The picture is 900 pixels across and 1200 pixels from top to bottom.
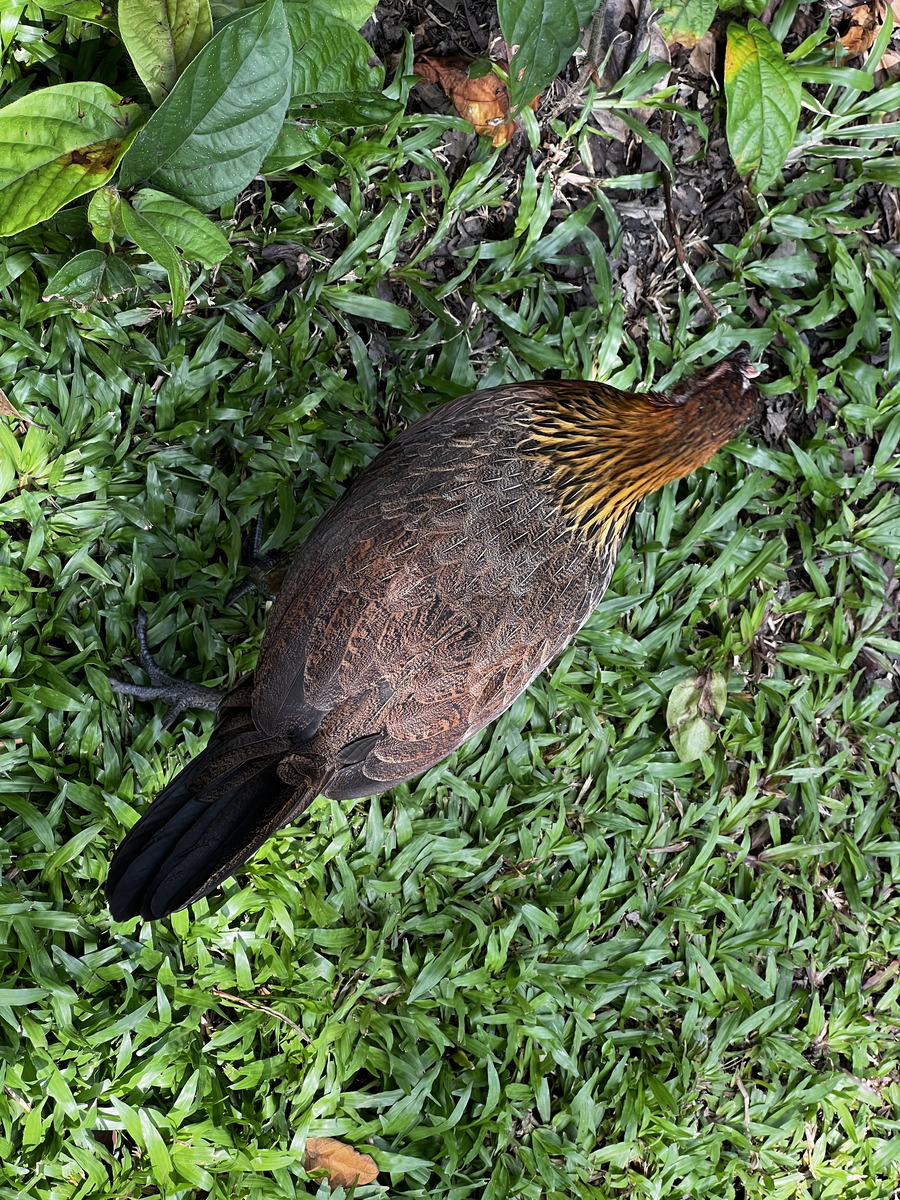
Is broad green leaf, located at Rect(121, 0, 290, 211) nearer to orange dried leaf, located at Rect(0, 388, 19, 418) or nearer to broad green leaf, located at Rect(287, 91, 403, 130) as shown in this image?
broad green leaf, located at Rect(287, 91, 403, 130)

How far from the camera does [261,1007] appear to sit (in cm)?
287

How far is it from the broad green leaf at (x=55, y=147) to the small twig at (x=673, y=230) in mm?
1902

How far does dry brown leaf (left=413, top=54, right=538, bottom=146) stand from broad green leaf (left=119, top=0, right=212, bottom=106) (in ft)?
3.00

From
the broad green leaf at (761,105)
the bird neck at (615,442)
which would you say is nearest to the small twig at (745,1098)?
the bird neck at (615,442)

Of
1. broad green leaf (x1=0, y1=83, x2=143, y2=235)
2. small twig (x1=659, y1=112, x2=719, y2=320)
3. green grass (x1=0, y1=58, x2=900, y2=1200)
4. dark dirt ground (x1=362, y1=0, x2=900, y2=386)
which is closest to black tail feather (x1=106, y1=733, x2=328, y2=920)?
green grass (x1=0, y1=58, x2=900, y2=1200)

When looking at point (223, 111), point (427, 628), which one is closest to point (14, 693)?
point (427, 628)

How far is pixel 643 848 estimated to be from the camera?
134 inches

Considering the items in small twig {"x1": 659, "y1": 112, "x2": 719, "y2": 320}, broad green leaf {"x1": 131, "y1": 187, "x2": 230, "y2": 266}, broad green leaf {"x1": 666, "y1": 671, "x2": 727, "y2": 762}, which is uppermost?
broad green leaf {"x1": 131, "y1": 187, "x2": 230, "y2": 266}

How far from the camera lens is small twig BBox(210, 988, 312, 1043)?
9.34 ft

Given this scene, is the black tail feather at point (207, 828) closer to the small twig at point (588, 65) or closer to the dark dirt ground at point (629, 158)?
the dark dirt ground at point (629, 158)

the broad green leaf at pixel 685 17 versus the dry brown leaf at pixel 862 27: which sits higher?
the broad green leaf at pixel 685 17

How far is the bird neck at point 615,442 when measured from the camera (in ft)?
8.57

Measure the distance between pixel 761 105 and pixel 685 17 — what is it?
0.67 m

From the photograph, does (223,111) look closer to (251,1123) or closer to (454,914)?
(454,914)
